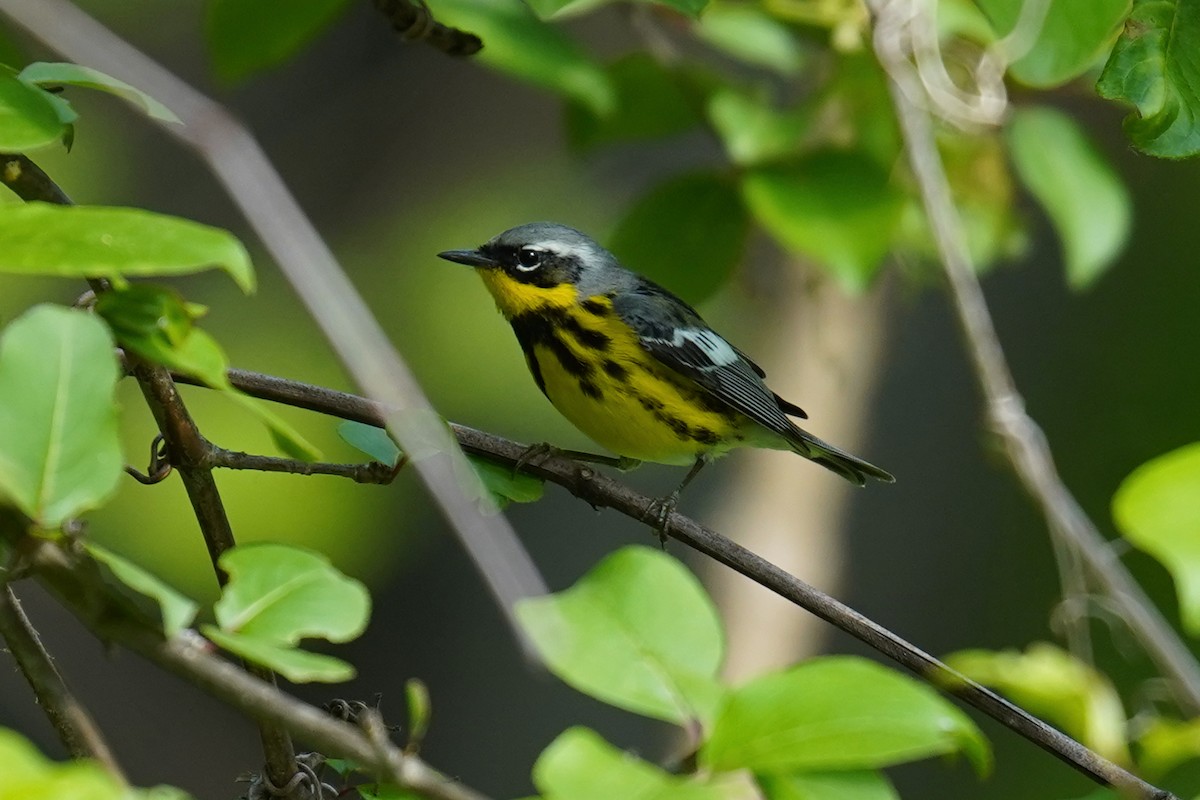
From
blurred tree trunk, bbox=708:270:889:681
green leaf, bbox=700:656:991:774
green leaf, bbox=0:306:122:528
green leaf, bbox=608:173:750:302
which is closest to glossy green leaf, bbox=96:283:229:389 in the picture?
green leaf, bbox=0:306:122:528

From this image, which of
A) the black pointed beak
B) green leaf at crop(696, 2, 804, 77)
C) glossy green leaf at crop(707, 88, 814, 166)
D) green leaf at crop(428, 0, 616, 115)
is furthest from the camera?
the black pointed beak

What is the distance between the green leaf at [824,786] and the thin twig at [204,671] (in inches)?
8.6

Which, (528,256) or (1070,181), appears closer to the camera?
(1070,181)

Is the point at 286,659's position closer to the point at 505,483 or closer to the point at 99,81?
the point at 99,81

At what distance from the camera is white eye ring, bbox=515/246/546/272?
9.67 feet

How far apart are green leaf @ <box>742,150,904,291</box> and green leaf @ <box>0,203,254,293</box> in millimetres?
1572

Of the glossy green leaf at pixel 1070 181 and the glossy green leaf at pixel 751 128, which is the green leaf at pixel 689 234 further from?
the glossy green leaf at pixel 1070 181

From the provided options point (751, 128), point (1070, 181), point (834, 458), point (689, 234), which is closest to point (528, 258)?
point (689, 234)

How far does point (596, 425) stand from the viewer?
9.37 feet

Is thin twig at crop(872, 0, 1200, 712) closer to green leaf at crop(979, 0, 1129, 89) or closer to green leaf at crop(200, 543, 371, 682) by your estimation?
green leaf at crop(979, 0, 1129, 89)

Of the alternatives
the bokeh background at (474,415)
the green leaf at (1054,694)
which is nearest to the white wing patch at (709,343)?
the bokeh background at (474,415)

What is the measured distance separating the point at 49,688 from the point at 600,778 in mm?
369

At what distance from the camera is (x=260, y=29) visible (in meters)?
2.07

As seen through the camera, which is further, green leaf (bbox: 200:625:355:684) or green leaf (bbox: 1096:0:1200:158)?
green leaf (bbox: 1096:0:1200:158)
